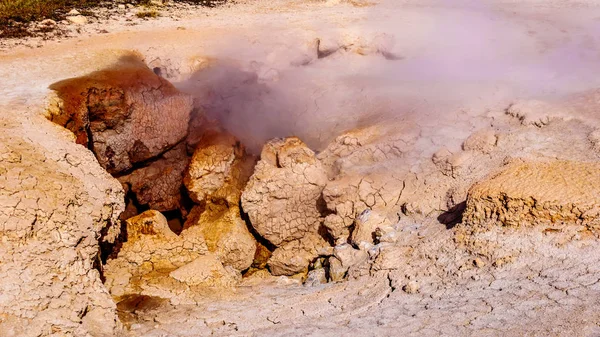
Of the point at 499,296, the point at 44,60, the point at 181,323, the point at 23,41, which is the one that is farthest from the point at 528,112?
the point at 23,41

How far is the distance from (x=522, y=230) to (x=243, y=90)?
3049mm

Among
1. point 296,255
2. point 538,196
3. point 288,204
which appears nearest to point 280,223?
point 288,204

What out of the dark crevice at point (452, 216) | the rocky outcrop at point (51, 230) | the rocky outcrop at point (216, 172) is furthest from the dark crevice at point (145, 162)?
the dark crevice at point (452, 216)

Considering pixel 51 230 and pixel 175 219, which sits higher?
pixel 51 230

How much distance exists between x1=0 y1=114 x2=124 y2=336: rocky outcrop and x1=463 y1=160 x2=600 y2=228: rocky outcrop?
7.68 ft

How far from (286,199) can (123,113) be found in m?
1.53

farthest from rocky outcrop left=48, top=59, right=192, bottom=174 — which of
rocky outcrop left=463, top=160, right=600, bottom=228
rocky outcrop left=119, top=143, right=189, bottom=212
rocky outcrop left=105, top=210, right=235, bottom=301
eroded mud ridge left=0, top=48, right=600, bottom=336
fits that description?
rocky outcrop left=463, top=160, right=600, bottom=228

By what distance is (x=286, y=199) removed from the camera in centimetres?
451

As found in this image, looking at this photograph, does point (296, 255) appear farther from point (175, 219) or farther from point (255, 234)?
point (175, 219)

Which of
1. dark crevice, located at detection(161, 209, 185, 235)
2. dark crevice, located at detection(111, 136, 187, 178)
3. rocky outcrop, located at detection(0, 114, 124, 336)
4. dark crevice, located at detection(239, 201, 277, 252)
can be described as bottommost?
dark crevice, located at detection(161, 209, 185, 235)

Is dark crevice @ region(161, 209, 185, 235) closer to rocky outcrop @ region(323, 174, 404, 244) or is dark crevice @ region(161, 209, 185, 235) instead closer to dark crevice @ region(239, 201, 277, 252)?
dark crevice @ region(239, 201, 277, 252)

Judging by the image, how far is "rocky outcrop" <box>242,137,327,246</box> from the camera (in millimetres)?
4488

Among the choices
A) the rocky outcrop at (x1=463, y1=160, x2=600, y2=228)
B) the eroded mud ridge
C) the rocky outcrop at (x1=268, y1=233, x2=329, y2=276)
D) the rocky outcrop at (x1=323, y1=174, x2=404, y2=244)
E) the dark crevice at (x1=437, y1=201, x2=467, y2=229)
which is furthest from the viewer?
the rocky outcrop at (x1=268, y1=233, x2=329, y2=276)

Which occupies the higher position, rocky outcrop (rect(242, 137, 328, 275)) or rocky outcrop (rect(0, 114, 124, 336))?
rocky outcrop (rect(0, 114, 124, 336))
